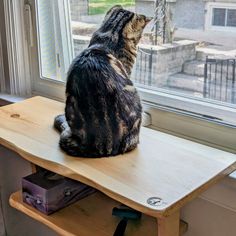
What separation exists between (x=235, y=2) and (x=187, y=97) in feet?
1.00

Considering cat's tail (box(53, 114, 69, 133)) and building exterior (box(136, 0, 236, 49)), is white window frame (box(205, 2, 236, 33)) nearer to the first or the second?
building exterior (box(136, 0, 236, 49))

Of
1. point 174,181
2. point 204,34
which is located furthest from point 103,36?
point 174,181

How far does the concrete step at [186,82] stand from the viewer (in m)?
1.24

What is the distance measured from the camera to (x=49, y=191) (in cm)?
113

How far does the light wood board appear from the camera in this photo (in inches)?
35.0

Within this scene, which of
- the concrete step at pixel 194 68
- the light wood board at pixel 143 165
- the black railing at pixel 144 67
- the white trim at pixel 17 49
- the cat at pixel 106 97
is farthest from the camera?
the white trim at pixel 17 49

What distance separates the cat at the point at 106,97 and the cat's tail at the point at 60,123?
7 cm

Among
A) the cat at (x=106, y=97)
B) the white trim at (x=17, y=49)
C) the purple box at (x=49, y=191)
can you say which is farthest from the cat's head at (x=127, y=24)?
the white trim at (x=17, y=49)

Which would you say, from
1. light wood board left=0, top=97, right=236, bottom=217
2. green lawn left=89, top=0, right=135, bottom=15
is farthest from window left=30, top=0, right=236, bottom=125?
light wood board left=0, top=97, right=236, bottom=217

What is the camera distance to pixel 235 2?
110 centimetres

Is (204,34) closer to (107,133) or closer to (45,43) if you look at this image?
(107,133)

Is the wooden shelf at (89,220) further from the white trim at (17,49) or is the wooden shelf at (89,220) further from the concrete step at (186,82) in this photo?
the white trim at (17,49)

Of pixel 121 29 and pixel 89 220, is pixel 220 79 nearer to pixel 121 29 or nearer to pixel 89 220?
pixel 121 29

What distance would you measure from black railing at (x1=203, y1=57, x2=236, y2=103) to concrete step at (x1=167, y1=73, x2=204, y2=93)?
0.02 meters
